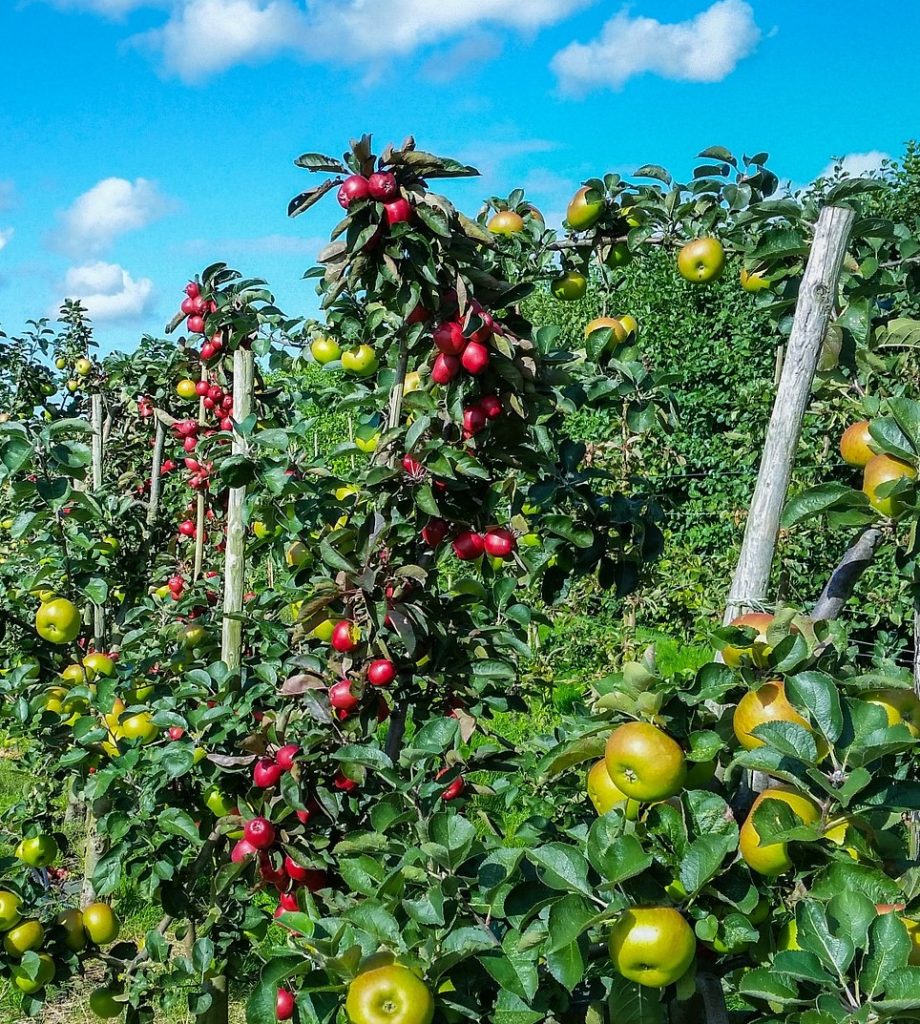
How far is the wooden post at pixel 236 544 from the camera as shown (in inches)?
87.4

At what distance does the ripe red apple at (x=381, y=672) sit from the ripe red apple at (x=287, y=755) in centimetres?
19

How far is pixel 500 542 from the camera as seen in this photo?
1801 mm

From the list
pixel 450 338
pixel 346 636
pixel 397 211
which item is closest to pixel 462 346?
pixel 450 338

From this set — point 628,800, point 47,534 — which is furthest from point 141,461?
point 628,800

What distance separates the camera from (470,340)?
168 centimetres

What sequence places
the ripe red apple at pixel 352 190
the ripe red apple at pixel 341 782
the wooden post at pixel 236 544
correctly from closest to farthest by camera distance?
1. the ripe red apple at pixel 352 190
2. the ripe red apple at pixel 341 782
3. the wooden post at pixel 236 544

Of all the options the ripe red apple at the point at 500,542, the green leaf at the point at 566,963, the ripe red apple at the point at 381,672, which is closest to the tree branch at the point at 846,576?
the green leaf at the point at 566,963

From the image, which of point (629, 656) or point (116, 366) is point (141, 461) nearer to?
point (116, 366)

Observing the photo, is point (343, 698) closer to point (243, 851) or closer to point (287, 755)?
point (287, 755)

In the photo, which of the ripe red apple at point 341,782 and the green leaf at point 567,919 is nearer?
the green leaf at point 567,919

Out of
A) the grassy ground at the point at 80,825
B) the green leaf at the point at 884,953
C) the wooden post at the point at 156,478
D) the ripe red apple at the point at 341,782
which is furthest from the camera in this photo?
the wooden post at the point at 156,478

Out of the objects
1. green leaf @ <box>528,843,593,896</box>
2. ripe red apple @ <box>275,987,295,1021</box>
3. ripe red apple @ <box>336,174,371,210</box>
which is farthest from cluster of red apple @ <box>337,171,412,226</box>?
ripe red apple @ <box>275,987,295,1021</box>

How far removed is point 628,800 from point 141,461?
4.00 meters

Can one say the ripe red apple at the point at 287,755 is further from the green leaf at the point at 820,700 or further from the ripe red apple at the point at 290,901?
the green leaf at the point at 820,700
